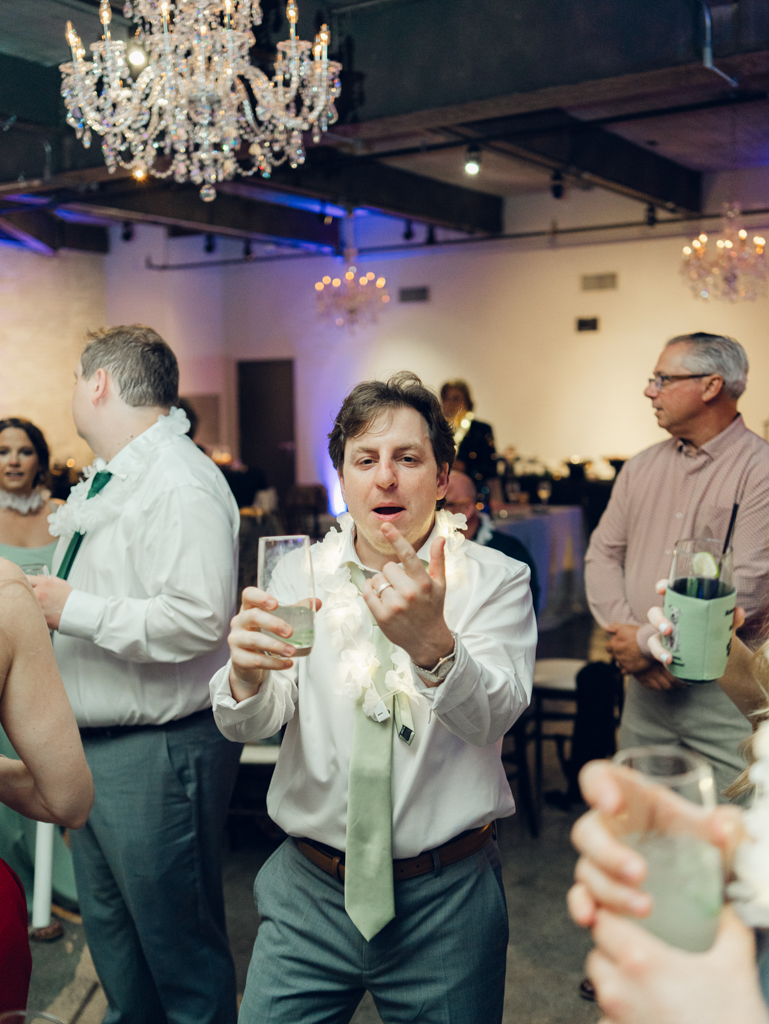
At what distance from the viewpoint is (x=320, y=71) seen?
3797mm

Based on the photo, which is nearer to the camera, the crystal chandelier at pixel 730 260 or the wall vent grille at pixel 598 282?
the crystal chandelier at pixel 730 260

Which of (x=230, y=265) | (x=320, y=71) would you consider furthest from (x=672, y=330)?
(x=320, y=71)

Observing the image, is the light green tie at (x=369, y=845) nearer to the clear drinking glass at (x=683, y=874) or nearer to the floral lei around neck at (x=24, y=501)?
the clear drinking glass at (x=683, y=874)

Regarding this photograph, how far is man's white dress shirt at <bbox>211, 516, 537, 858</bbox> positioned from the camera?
153 centimetres

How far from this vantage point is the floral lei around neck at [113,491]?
2.21m

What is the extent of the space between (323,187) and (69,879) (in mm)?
6847

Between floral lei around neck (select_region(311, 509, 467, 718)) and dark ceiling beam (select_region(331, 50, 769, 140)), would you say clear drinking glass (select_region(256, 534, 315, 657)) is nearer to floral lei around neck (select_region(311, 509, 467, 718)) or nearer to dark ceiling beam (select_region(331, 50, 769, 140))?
floral lei around neck (select_region(311, 509, 467, 718))

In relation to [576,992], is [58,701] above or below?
above

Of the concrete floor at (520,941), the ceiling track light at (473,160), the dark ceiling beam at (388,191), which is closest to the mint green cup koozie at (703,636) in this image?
the concrete floor at (520,941)

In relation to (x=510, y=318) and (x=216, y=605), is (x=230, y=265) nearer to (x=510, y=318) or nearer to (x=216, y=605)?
(x=510, y=318)

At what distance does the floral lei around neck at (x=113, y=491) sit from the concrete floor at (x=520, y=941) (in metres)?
1.51

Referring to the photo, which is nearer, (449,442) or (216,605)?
(449,442)

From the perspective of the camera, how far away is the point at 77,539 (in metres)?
2.28

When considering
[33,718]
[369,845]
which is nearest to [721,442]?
[369,845]
